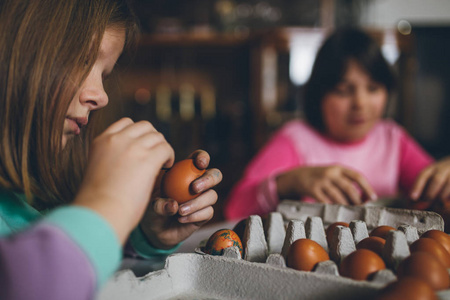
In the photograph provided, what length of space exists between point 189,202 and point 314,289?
0.88 feet

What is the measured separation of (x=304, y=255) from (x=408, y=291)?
153 millimetres

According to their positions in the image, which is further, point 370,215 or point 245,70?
point 245,70

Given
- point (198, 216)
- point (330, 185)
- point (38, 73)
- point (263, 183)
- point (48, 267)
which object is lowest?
point (263, 183)

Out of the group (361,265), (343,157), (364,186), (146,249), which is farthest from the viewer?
(343,157)

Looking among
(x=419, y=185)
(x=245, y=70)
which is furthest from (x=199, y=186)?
(x=245, y=70)

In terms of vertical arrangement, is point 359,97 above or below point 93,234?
below

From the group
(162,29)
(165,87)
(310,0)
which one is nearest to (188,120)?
(165,87)

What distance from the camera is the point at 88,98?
0.64 meters

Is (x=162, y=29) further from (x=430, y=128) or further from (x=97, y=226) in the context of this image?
(x=97, y=226)

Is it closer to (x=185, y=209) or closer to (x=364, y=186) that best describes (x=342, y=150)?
(x=364, y=186)

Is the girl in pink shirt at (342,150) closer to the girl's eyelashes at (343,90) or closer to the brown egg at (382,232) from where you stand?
the girl's eyelashes at (343,90)

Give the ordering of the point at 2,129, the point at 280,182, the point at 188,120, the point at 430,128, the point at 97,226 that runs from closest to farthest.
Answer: the point at 97,226 → the point at 2,129 → the point at 280,182 → the point at 430,128 → the point at 188,120

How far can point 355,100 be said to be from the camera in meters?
1.44

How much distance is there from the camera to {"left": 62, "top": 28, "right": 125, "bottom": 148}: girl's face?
25.0 inches
